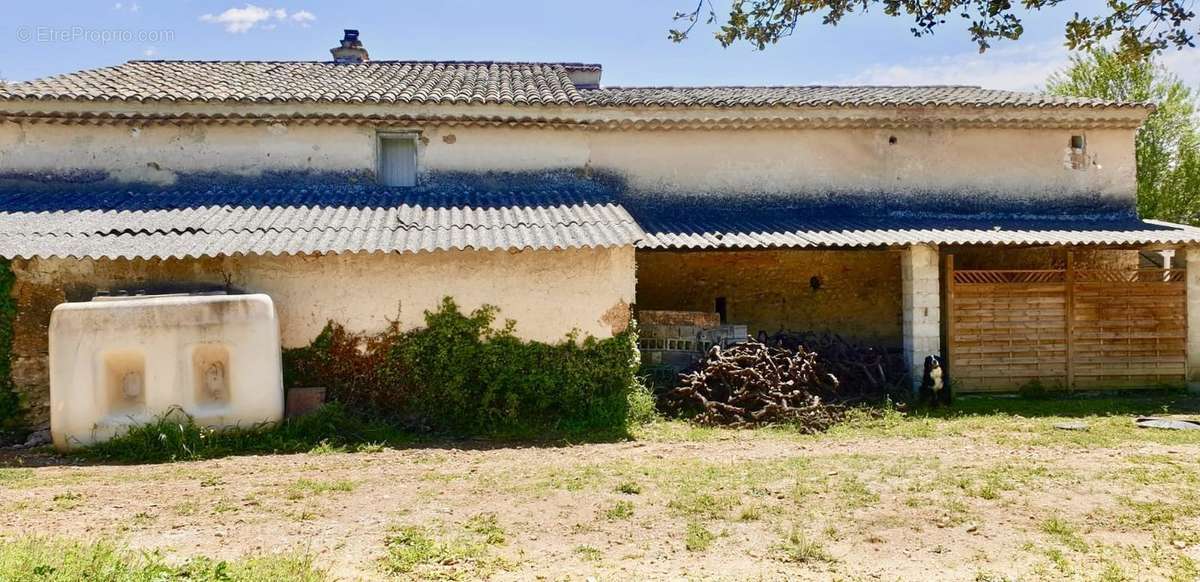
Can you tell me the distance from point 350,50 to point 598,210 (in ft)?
30.4

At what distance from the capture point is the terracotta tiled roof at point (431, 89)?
10.8m

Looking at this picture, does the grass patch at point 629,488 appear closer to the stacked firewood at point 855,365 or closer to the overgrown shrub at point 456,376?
the overgrown shrub at point 456,376

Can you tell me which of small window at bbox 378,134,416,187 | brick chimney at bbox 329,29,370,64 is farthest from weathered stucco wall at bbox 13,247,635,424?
brick chimney at bbox 329,29,370,64

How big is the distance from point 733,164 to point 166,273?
8.28 metres

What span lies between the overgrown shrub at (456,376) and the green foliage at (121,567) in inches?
163

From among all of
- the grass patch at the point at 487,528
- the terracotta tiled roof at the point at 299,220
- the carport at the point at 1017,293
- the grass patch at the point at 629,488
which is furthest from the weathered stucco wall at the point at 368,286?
the grass patch at the point at 487,528

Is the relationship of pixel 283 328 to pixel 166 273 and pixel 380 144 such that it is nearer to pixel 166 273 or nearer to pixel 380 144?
pixel 166 273

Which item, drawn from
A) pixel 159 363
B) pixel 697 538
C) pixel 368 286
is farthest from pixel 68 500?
pixel 697 538

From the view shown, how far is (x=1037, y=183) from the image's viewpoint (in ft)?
41.2

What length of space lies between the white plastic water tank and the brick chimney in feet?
32.1

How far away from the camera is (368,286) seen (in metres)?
8.94

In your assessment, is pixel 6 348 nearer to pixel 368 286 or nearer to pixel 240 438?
pixel 240 438

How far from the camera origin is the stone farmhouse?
29.1 feet

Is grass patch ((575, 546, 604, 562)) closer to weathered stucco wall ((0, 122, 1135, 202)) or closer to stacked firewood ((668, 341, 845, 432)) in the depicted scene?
stacked firewood ((668, 341, 845, 432))
